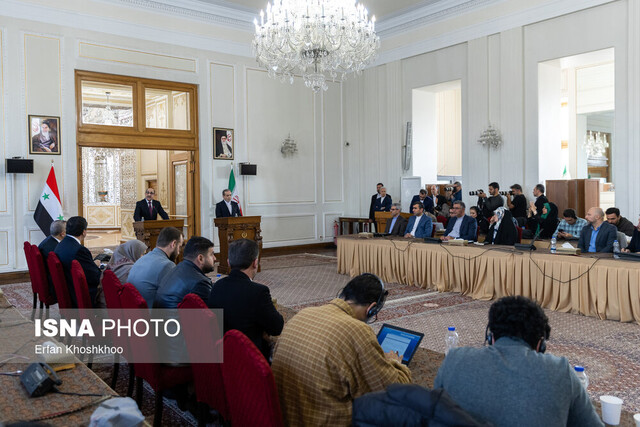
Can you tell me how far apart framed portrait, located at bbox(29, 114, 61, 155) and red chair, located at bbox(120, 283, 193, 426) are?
6.87 meters

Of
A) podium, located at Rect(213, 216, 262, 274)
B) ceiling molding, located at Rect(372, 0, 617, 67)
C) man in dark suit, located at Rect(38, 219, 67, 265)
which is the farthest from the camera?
ceiling molding, located at Rect(372, 0, 617, 67)

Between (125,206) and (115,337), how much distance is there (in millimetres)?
12865

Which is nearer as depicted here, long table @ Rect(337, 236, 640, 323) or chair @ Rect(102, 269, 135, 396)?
chair @ Rect(102, 269, 135, 396)

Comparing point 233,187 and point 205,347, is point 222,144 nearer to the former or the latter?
point 233,187

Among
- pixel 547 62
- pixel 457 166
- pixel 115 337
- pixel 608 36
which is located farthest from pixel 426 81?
pixel 115 337

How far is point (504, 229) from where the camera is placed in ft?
23.4

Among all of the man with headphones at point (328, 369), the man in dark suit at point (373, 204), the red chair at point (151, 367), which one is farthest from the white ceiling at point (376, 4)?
the man with headphones at point (328, 369)

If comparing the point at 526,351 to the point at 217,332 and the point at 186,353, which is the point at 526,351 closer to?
the point at 217,332

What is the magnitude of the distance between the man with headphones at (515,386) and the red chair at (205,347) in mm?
1110

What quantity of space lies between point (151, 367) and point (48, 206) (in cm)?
671

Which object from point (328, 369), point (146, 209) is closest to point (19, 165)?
point (146, 209)

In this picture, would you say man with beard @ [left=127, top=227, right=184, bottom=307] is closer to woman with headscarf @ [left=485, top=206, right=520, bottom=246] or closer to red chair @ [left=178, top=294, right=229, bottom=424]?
red chair @ [left=178, top=294, right=229, bottom=424]

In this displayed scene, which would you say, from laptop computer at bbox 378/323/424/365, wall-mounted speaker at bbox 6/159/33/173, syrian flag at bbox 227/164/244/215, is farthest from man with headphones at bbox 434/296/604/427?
syrian flag at bbox 227/164/244/215

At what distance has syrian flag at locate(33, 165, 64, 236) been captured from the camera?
8.29 m
